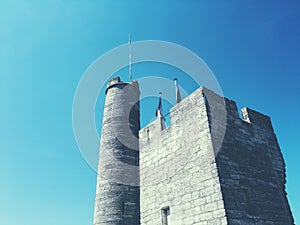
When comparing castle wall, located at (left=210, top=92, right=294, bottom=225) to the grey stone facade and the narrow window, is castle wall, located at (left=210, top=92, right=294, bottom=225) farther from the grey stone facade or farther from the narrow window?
the narrow window

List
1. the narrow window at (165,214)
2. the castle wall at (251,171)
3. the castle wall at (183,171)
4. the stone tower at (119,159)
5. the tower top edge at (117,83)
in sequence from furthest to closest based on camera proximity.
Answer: the tower top edge at (117,83) < the stone tower at (119,159) < the narrow window at (165,214) < the castle wall at (183,171) < the castle wall at (251,171)

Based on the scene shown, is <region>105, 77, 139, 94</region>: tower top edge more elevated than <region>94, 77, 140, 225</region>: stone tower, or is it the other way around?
<region>105, 77, 139, 94</region>: tower top edge

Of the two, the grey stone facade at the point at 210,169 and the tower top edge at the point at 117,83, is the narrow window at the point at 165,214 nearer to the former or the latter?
the grey stone facade at the point at 210,169

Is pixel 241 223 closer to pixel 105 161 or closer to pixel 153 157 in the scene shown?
pixel 153 157

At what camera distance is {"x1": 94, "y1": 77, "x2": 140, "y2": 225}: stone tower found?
28.6ft

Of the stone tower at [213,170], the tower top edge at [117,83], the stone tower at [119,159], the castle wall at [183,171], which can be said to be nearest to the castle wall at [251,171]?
the stone tower at [213,170]

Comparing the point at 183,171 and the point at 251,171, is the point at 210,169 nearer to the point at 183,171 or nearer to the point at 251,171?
the point at 183,171

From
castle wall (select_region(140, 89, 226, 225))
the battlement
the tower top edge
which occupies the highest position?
the tower top edge

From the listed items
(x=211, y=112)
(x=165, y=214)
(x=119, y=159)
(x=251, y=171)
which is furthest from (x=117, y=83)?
(x=251, y=171)

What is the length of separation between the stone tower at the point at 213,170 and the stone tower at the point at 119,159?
1.42 m

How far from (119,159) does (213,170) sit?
4.71 m

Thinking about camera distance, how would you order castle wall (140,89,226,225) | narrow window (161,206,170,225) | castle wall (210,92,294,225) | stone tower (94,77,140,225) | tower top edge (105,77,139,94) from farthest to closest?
tower top edge (105,77,139,94), stone tower (94,77,140,225), narrow window (161,206,170,225), castle wall (140,89,226,225), castle wall (210,92,294,225)

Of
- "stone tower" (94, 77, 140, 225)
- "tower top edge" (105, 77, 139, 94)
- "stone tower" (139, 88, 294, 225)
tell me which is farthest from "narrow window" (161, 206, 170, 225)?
"tower top edge" (105, 77, 139, 94)

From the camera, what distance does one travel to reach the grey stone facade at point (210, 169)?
18.6 ft
